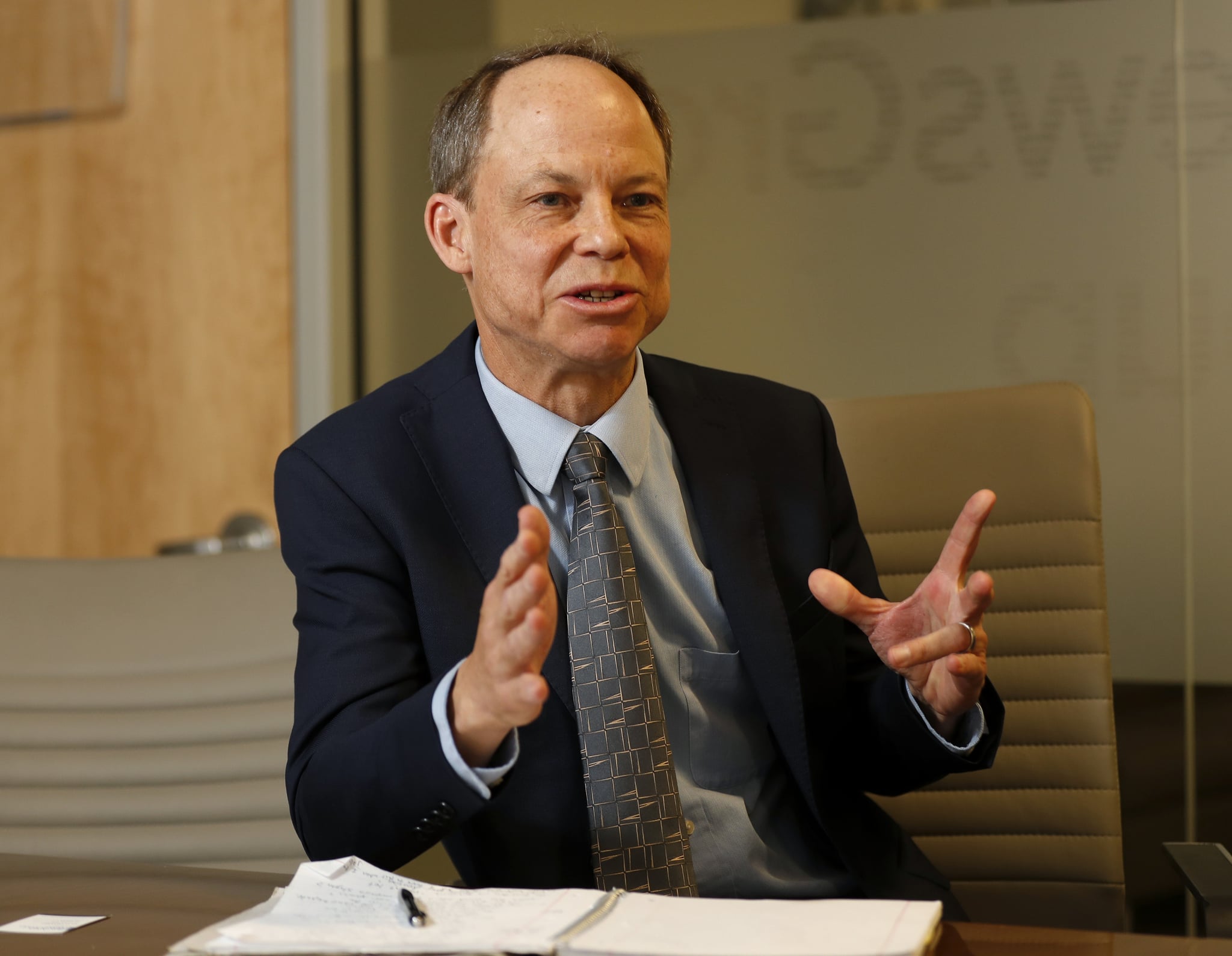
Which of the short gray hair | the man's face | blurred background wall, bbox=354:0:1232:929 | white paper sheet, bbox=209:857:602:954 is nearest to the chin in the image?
the man's face

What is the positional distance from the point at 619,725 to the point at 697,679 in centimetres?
17

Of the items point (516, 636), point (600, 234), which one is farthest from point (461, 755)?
point (600, 234)

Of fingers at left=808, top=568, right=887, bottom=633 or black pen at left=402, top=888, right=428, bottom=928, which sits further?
fingers at left=808, top=568, right=887, bottom=633

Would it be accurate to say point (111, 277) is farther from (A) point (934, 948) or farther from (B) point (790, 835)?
(A) point (934, 948)

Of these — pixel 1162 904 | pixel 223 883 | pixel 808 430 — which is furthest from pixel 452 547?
pixel 1162 904

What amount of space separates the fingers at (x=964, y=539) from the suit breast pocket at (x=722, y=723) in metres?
0.29

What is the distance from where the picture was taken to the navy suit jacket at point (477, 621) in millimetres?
1089

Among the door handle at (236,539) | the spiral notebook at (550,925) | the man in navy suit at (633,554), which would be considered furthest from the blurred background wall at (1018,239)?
the spiral notebook at (550,925)

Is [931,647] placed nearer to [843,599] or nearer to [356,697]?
[843,599]

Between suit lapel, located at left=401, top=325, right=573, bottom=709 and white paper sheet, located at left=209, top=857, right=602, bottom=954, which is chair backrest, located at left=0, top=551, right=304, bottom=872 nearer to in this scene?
suit lapel, located at left=401, top=325, right=573, bottom=709

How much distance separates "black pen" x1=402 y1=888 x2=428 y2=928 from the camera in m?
0.83

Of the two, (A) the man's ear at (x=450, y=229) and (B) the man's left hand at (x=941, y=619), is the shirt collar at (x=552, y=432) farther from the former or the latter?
(B) the man's left hand at (x=941, y=619)

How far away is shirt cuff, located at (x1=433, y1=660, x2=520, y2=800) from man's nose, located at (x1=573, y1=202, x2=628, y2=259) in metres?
0.51

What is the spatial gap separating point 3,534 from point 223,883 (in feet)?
8.31
